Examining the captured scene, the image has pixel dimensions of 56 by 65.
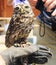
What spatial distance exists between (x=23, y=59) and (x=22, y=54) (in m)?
0.02

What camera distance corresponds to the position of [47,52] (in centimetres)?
60

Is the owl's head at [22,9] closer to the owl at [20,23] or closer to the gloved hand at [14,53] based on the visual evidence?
the owl at [20,23]

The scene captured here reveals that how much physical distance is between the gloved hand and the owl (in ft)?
0.10

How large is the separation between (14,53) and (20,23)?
0.10 meters

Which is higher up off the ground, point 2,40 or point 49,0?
point 49,0

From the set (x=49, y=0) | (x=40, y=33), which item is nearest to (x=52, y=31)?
(x=40, y=33)

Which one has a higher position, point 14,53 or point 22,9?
point 22,9

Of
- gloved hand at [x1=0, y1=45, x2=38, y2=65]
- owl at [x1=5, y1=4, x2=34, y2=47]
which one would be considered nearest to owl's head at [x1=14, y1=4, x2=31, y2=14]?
owl at [x1=5, y1=4, x2=34, y2=47]

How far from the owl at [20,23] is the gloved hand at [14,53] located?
0.03 m

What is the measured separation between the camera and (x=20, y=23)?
0.55m

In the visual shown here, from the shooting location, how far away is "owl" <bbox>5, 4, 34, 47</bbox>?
544 millimetres

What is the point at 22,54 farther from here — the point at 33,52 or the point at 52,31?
the point at 52,31

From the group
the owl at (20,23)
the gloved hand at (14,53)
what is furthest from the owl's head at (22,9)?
the gloved hand at (14,53)

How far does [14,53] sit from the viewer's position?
1.87 feet
